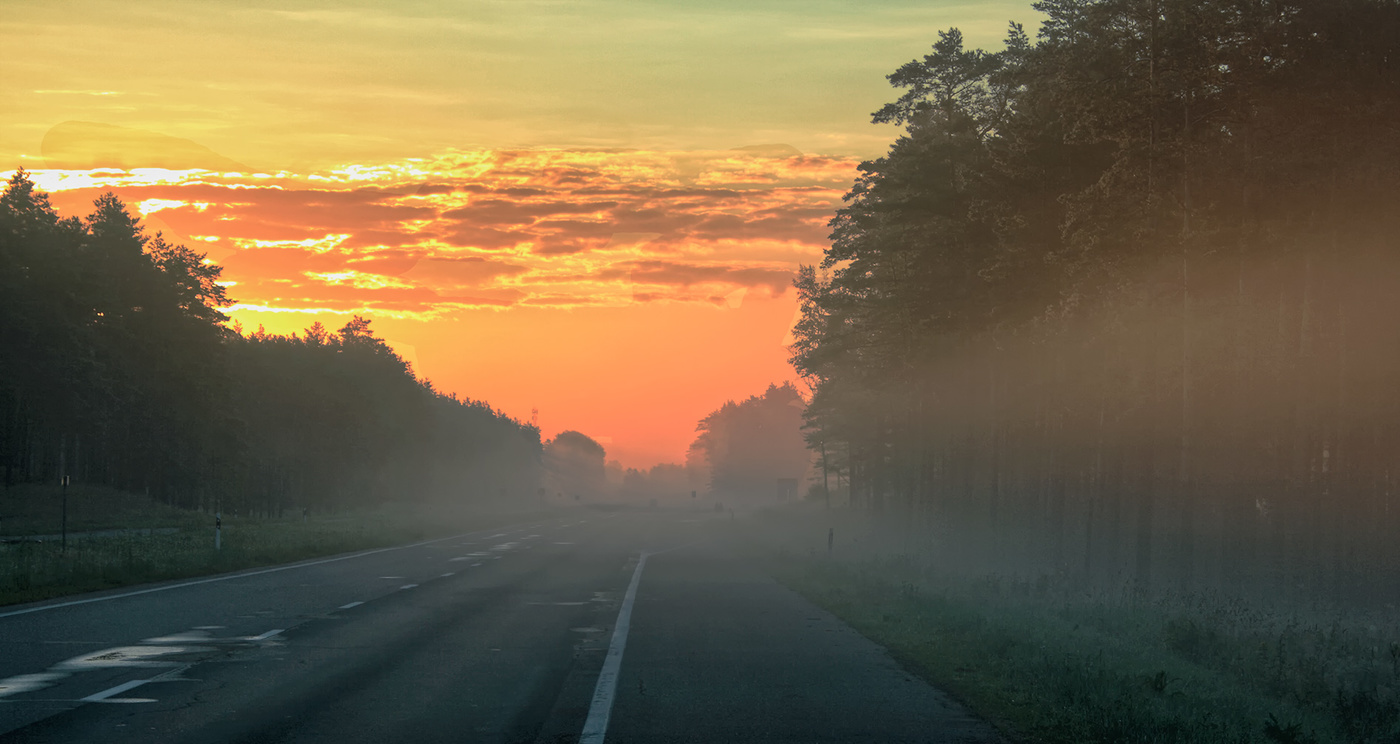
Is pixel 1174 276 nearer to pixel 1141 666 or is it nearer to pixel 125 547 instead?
pixel 1141 666

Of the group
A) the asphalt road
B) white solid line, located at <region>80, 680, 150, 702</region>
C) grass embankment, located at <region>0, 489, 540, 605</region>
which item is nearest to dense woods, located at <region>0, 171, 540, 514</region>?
grass embankment, located at <region>0, 489, 540, 605</region>

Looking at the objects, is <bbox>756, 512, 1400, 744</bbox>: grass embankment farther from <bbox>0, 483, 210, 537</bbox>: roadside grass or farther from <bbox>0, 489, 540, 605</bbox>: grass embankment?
<bbox>0, 483, 210, 537</bbox>: roadside grass

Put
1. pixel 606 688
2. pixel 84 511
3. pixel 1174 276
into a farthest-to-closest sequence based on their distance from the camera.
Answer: pixel 84 511 < pixel 1174 276 < pixel 606 688

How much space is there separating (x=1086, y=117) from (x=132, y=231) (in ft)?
204

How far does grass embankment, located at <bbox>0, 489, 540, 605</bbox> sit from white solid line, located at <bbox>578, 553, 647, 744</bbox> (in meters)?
10.2

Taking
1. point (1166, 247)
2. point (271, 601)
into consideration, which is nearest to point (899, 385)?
point (1166, 247)

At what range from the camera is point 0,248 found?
56.5 m

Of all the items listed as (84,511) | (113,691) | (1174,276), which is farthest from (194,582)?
(84,511)

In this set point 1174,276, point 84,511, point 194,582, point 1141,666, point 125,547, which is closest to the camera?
point 1141,666

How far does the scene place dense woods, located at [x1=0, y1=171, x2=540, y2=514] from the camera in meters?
59.5

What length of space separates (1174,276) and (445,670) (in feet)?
73.2

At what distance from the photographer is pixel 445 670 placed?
12.9 m

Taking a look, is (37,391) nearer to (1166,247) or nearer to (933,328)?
(933,328)

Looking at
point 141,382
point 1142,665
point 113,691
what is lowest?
point 1142,665
